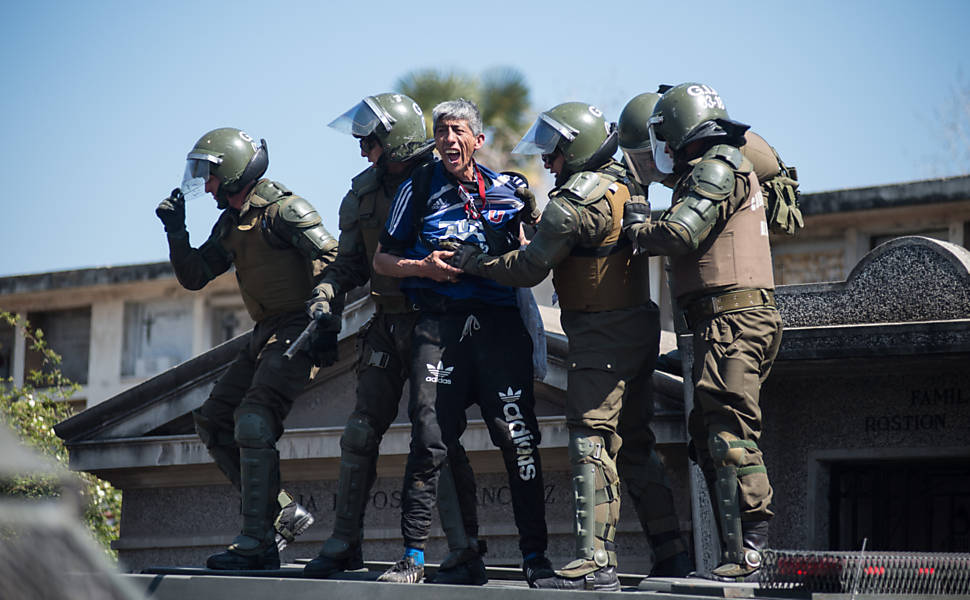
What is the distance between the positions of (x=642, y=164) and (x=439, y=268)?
5.36 feet

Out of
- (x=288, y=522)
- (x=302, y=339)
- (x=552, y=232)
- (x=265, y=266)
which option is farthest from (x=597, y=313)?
(x=288, y=522)

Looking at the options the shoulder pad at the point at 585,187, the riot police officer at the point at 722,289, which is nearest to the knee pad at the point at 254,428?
the shoulder pad at the point at 585,187

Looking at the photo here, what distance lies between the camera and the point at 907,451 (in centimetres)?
857

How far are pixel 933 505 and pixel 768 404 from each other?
4.47 feet

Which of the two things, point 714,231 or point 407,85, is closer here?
→ point 714,231

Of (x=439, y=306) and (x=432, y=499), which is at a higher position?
(x=439, y=306)

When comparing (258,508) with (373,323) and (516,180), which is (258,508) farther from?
(516,180)

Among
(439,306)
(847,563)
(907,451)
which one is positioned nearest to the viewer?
(847,563)

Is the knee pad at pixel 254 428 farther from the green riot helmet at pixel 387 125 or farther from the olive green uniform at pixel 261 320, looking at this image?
the green riot helmet at pixel 387 125

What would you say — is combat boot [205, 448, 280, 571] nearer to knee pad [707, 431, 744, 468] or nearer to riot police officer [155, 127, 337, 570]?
riot police officer [155, 127, 337, 570]

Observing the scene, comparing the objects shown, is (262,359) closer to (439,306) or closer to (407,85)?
(439,306)

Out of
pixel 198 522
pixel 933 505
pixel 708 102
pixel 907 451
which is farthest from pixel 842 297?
pixel 198 522

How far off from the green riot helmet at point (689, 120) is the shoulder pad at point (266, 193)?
8.27 feet

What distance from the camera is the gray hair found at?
6.68 metres
